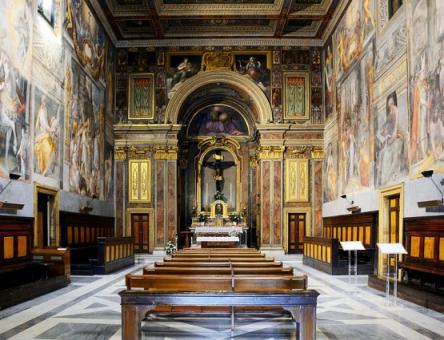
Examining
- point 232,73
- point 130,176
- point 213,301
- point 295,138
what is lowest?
point 213,301

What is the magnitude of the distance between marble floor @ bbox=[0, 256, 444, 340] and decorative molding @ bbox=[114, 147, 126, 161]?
13823 millimetres

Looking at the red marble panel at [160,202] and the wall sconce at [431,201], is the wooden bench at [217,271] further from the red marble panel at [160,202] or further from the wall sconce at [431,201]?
the red marble panel at [160,202]

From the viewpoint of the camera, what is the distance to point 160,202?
24.0 m

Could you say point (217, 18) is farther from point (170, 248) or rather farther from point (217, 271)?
point (217, 271)

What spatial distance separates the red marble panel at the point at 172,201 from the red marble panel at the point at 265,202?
411 cm

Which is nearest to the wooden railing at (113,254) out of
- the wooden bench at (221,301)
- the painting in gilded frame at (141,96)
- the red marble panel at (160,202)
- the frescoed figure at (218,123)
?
the red marble panel at (160,202)

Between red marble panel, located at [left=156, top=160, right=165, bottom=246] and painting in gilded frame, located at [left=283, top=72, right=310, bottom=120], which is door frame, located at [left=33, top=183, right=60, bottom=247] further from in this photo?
painting in gilded frame, located at [left=283, top=72, right=310, bottom=120]

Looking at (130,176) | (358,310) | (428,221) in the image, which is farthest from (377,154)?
(130,176)

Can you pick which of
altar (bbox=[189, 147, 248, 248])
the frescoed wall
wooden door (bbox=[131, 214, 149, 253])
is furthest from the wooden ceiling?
wooden door (bbox=[131, 214, 149, 253])

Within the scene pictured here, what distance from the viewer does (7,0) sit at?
1177 cm

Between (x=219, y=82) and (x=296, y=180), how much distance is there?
5973 millimetres

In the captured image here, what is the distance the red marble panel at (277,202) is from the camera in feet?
77.6

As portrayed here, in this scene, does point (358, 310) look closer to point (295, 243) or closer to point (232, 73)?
point (295, 243)

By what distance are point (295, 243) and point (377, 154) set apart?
32.1ft
